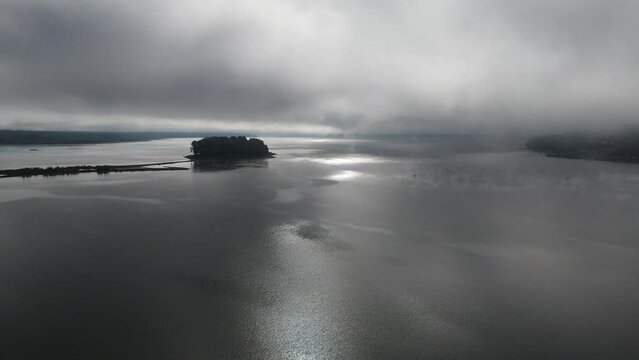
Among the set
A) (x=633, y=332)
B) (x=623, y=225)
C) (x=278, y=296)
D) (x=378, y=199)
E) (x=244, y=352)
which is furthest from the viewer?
(x=378, y=199)

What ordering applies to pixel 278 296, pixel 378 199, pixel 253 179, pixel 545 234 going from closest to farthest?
1. pixel 278 296
2. pixel 545 234
3. pixel 378 199
4. pixel 253 179

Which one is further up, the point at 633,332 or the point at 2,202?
the point at 2,202

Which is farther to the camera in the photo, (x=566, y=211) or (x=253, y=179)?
(x=253, y=179)

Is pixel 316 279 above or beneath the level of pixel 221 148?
beneath

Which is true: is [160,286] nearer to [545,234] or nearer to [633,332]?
[633,332]

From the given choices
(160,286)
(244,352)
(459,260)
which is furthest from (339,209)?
(244,352)

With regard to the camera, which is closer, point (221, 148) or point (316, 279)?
point (316, 279)

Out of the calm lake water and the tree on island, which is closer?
the calm lake water

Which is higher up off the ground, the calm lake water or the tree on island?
the tree on island
